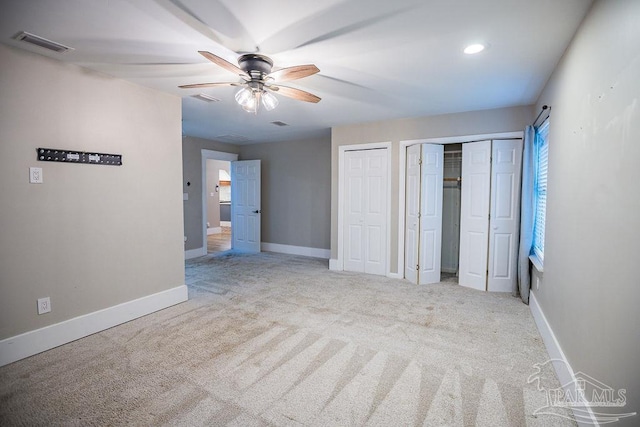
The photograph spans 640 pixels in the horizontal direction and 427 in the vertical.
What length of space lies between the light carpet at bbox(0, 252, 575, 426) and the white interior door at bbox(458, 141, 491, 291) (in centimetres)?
64

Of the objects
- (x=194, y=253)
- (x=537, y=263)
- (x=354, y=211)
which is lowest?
(x=194, y=253)

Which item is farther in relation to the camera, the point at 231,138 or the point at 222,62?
the point at 231,138

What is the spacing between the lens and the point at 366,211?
510 cm

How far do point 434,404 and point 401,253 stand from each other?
118 inches

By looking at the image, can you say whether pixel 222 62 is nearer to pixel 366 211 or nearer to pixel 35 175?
pixel 35 175

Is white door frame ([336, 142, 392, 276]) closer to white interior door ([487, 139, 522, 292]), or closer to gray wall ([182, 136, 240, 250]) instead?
white interior door ([487, 139, 522, 292])

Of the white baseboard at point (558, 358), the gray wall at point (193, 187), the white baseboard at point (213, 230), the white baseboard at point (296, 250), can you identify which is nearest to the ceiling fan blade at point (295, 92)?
the white baseboard at point (558, 358)

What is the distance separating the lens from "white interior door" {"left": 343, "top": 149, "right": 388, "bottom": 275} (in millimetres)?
4957

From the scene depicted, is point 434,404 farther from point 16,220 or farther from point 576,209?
point 16,220

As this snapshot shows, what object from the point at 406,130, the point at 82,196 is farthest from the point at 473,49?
the point at 82,196

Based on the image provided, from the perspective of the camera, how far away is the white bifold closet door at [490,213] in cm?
407

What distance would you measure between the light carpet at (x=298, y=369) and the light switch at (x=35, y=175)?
144cm

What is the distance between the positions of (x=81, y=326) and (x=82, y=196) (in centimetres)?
121

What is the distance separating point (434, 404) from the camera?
195cm
